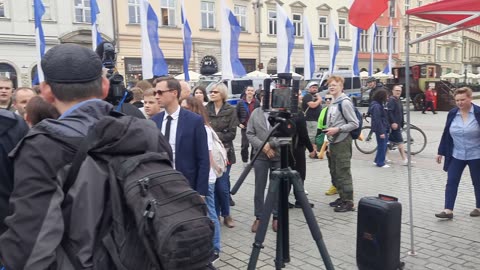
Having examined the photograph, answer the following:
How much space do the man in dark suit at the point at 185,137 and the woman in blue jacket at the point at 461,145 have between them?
3.25m

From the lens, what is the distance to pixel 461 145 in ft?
17.7

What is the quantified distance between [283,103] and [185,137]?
953mm

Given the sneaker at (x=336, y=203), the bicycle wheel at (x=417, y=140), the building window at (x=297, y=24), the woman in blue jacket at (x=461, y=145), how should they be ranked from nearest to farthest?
the woman in blue jacket at (x=461, y=145)
the sneaker at (x=336, y=203)
the bicycle wheel at (x=417, y=140)
the building window at (x=297, y=24)

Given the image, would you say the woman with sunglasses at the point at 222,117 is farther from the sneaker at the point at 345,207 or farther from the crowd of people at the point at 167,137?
the sneaker at the point at 345,207

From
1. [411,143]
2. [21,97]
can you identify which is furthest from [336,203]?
[411,143]

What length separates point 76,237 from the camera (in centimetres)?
144

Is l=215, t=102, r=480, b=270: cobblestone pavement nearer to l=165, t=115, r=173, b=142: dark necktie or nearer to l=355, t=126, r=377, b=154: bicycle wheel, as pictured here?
l=165, t=115, r=173, b=142: dark necktie

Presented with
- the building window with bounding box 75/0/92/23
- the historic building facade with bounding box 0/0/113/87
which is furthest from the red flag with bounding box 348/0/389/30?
the building window with bounding box 75/0/92/23

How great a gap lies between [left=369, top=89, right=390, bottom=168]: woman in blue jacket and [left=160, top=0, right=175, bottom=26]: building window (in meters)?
21.8

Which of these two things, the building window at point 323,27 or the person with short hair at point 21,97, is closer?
the person with short hair at point 21,97

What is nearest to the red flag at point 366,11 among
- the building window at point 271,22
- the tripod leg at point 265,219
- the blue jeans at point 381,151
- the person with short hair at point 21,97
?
the tripod leg at point 265,219

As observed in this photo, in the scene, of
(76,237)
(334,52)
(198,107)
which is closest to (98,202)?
(76,237)

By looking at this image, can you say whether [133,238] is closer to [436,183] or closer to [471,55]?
[436,183]

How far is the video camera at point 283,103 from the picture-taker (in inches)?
136
